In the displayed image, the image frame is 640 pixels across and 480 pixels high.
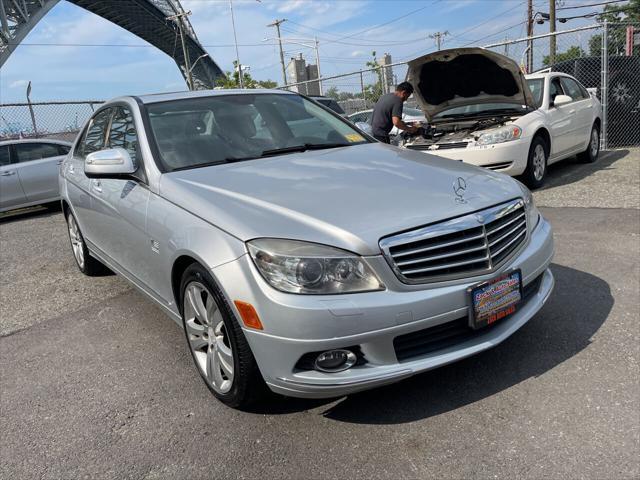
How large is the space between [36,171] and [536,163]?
8.39 meters

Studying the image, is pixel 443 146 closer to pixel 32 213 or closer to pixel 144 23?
pixel 32 213

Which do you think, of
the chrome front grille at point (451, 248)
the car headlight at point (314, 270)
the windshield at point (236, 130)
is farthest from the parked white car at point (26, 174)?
the chrome front grille at point (451, 248)

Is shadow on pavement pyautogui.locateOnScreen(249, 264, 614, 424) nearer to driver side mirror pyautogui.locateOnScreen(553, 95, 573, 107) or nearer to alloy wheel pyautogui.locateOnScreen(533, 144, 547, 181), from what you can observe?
alloy wheel pyautogui.locateOnScreen(533, 144, 547, 181)

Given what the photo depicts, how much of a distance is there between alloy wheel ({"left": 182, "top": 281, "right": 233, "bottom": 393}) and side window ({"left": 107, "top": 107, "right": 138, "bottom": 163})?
3.87ft

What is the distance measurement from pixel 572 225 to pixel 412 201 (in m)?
3.80

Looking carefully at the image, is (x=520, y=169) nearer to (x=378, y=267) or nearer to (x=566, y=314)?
(x=566, y=314)

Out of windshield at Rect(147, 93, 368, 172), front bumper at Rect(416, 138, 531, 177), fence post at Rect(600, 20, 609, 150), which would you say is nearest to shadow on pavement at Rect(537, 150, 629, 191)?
fence post at Rect(600, 20, 609, 150)

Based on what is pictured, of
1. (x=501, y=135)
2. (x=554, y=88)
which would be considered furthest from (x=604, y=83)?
(x=501, y=135)

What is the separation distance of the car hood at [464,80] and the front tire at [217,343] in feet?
18.8

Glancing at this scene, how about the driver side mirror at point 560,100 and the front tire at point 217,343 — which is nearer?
the front tire at point 217,343

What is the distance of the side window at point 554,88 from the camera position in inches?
330

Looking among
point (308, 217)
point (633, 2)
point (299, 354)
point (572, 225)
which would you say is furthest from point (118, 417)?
point (633, 2)

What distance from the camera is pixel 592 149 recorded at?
951cm

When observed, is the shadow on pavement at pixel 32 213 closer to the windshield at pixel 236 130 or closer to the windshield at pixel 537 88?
the windshield at pixel 236 130
